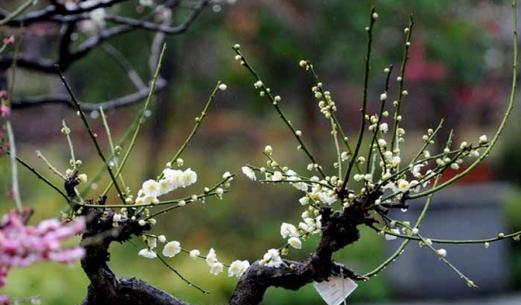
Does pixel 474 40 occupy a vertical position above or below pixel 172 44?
below

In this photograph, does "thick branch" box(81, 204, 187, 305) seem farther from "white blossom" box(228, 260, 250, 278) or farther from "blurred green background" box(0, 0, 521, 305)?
"blurred green background" box(0, 0, 521, 305)

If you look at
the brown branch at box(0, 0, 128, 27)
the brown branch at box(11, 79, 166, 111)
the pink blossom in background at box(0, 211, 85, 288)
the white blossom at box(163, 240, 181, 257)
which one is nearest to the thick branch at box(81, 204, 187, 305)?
the white blossom at box(163, 240, 181, 257)

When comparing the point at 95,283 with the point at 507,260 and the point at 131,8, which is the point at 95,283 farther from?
the point at 507,260

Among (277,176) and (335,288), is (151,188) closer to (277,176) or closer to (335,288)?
(277,176)

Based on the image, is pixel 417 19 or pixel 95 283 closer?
Answer: pixel 95 283

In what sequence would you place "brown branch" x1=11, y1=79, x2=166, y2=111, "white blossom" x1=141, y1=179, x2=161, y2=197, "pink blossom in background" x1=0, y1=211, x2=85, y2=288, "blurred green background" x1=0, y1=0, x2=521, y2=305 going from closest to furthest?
"pink blossom in background" x1=0, y1=211, x2=85, y2=288 < "white blossom" x1=141, y1=179, x2=161, y2=197 < "brown branch" x1=11, y1=79, x2=166, y2=111 < "blurred green background" x1=0, y1=0, x2=521, y2=305

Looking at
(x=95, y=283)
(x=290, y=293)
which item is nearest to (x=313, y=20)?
(x=290, y=293)

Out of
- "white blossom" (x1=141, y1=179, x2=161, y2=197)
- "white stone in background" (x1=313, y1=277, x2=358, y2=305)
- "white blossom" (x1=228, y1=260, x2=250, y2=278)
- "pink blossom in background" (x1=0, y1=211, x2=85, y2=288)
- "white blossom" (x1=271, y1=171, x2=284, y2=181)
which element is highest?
"white blossom" (x1=141, y1=179, x2=161, y2=197)
